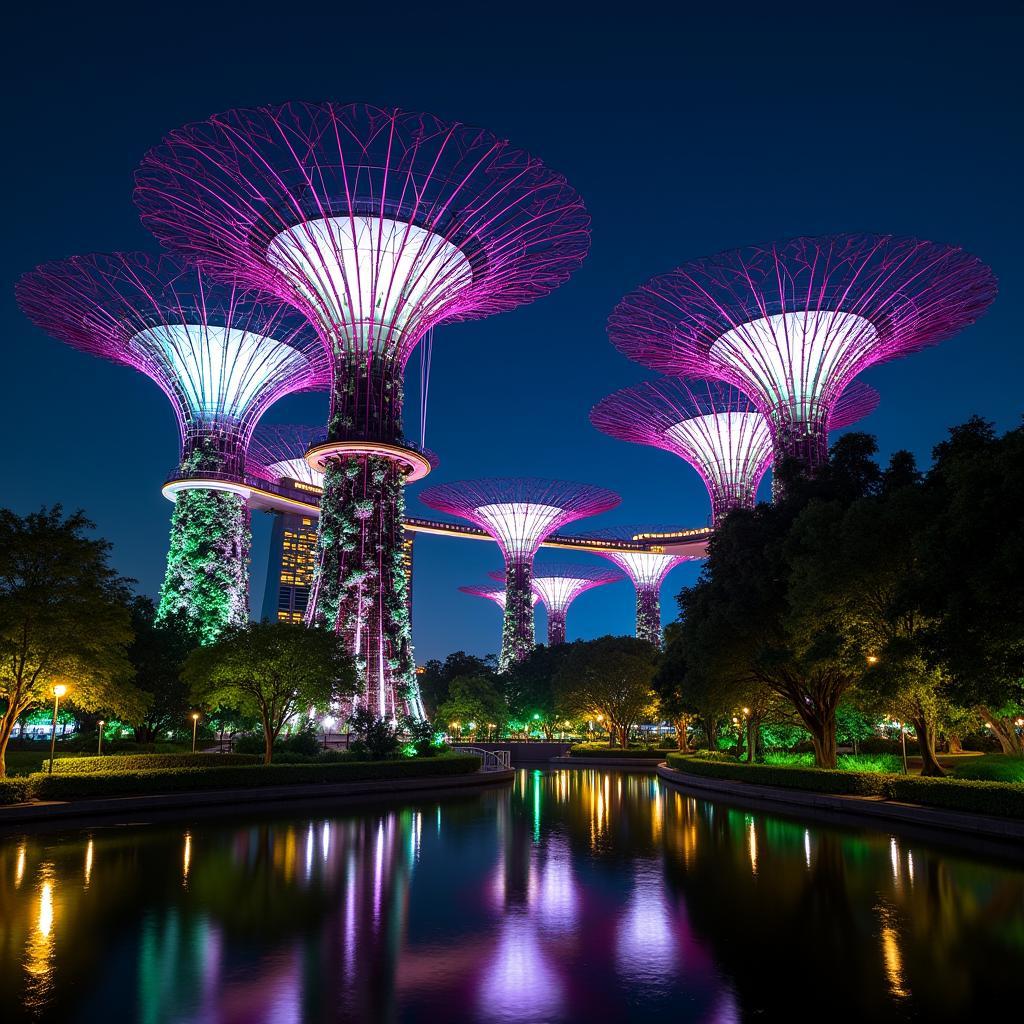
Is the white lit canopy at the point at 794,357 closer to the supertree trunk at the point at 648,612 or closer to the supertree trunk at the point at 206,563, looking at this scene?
the supertree trunk at the point at 206,563

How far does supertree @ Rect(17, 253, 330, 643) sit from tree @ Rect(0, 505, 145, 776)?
22043 mm

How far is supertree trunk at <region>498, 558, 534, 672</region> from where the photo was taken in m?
85.1

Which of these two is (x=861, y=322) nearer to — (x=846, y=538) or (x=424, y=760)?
(x=846, y=538)

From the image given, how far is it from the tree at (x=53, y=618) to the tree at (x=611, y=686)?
38.9m

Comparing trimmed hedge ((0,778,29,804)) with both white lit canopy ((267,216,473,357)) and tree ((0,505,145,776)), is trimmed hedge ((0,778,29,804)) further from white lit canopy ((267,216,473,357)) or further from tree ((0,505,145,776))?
white lit canopy ((267,216,473,357))

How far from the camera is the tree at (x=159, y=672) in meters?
39.0

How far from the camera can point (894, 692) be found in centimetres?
2320

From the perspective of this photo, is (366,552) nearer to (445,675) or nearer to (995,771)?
(995,771)

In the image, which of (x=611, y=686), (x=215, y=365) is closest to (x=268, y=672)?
(x=215, y=365)

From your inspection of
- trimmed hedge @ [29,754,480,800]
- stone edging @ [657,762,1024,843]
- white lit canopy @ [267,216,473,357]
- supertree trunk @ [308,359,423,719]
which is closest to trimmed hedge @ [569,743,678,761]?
supertree trunk @ [308,359,423,719]

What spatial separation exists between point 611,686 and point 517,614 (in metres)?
27.1

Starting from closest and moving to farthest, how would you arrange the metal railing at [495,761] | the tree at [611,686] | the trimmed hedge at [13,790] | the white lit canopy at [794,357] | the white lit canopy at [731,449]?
the trimmed hedge at [13,790] → the metal railing at [495,761] → the white lit canopy at [794,357] → the tree at [611,686] → the white lit canopy at [731,449]

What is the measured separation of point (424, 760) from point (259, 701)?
6842 millimetres

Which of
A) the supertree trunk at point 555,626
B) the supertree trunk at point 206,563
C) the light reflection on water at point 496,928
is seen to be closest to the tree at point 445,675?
the supertree trunk at point 555,626
